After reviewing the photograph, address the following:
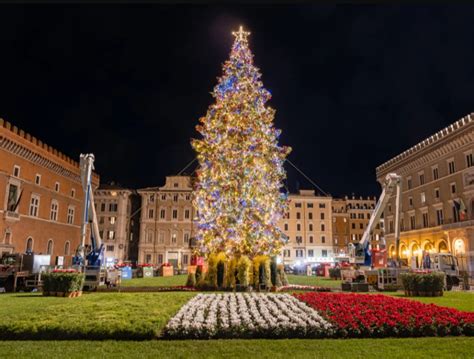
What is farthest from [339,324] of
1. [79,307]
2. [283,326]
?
[79,307]

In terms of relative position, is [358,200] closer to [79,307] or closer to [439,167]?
[439,167]

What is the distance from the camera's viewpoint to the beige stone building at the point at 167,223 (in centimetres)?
7606

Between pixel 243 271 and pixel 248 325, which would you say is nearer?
pixel 248 325

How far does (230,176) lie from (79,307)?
37.6 ft

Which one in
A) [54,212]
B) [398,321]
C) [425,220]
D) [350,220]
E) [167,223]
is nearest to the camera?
[398,321]

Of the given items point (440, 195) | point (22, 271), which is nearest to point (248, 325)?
point (22, 271)

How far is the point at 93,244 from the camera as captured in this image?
2520 cm

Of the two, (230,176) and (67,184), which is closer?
(230,176)

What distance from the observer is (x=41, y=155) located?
47.1 metres

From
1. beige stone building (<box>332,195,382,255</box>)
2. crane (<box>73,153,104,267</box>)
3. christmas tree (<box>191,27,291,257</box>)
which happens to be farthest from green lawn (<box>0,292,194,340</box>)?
beige stone building (<box>332,195,382,255</box>)

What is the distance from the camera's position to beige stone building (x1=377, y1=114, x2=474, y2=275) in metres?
47.5

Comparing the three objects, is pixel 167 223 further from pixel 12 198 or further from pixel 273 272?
pixel 273 272

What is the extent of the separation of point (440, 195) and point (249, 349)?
178 ft

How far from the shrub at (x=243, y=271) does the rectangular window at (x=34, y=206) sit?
3501 cm
